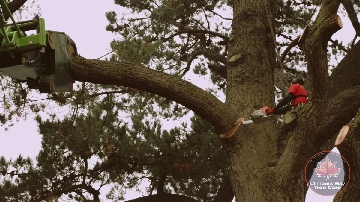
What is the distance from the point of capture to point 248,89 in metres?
5.37

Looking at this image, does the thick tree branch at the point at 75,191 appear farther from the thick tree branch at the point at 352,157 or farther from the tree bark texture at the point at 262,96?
the thick tree branch at the point at 352,157

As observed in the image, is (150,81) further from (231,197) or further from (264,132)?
(231,197)

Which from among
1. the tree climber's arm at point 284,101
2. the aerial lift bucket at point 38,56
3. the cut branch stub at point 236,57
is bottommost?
the tree climber's arm at point 284,101

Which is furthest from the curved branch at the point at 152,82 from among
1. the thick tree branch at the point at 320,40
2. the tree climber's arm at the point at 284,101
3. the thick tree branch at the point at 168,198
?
the thick tree branch at the point at 168,198

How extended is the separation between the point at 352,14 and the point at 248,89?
96.2 inches

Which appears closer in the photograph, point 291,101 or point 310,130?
point 310,130

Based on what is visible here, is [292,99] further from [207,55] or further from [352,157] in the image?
[207,55]

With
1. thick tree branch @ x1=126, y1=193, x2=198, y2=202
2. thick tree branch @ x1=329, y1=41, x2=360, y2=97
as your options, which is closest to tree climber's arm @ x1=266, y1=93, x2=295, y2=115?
thick tree branch @ x1=329, y1=41, x2=360, y2=97

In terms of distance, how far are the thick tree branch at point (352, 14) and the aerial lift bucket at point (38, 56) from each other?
13.0 feet

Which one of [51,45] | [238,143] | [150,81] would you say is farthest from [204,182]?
[51,45]

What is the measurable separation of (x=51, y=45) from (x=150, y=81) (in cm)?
93

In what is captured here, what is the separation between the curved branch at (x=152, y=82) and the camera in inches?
175

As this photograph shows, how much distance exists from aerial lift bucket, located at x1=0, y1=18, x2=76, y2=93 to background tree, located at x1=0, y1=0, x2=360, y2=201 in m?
0.16

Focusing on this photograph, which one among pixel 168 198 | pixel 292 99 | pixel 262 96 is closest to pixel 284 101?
pixel 292 99
